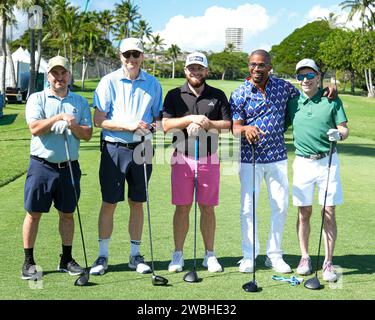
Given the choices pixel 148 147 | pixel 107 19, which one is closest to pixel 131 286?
pixel 148 147

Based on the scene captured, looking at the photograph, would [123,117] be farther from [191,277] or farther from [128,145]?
[191,277]

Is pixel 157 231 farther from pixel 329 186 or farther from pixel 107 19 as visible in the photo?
pixel 107 19

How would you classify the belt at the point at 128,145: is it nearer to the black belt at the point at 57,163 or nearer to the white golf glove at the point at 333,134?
the black belt at the point at 57,163

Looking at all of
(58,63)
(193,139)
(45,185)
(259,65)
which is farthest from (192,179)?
(58,63)

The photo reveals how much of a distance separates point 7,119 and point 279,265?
2707cm

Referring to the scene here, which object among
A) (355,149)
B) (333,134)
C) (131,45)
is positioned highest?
(131,45)

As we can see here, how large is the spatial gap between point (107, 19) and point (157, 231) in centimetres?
10617

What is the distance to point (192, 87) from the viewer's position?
560cm

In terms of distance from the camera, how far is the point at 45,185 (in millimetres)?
5422

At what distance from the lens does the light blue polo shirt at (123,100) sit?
5578 mm

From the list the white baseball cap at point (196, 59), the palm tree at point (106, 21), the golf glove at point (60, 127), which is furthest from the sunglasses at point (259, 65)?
the palm tree at point (106, 21)

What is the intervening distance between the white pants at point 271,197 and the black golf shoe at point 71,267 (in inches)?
64.0

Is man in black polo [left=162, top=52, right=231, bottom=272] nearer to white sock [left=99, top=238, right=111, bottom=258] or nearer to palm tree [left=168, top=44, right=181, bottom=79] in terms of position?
white sock [left=99, top=238, right=111, bottom=258]
